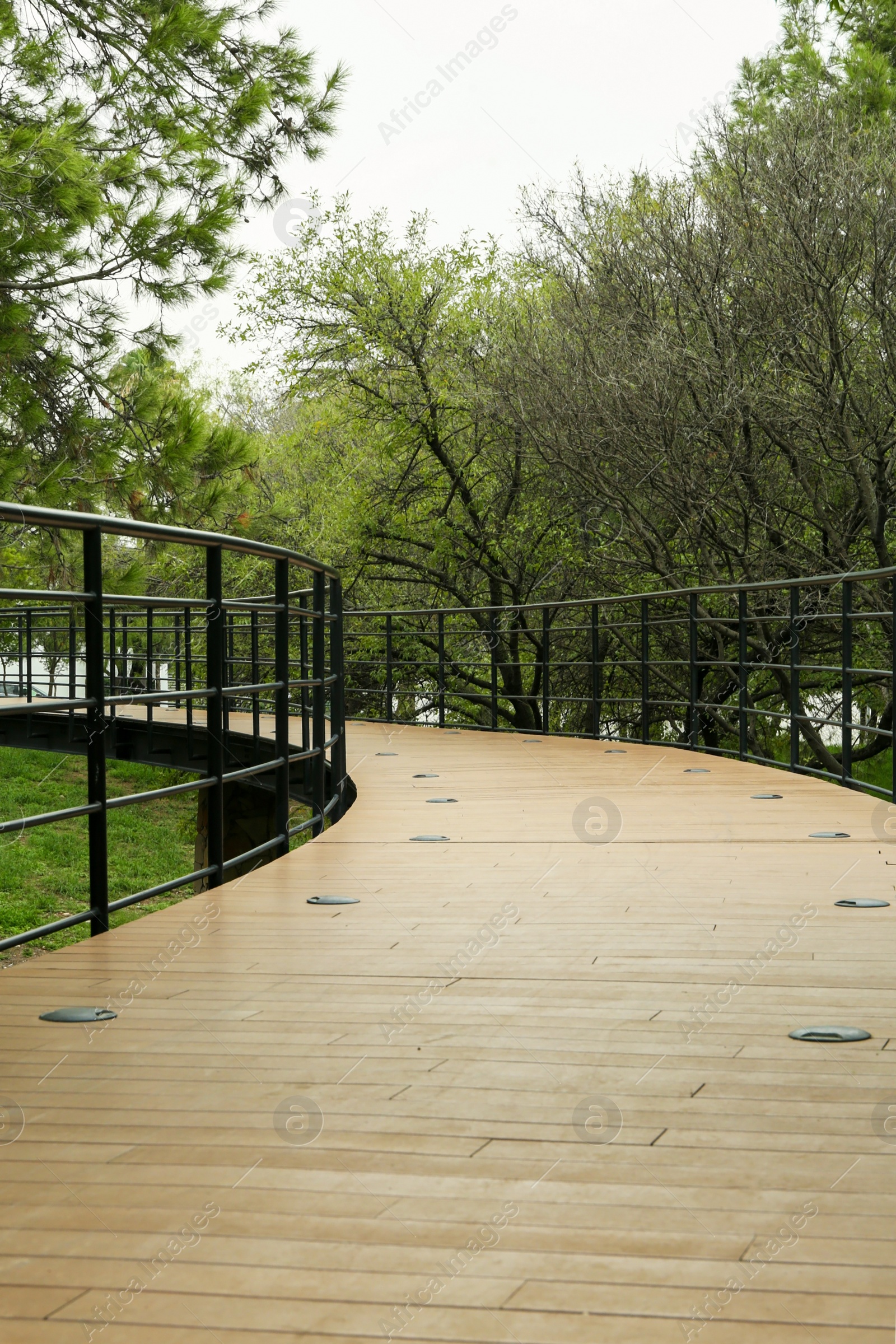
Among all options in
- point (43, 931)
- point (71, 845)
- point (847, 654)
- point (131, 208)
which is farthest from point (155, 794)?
point (71, 845)

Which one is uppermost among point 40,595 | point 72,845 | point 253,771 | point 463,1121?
Answer: point 40,595

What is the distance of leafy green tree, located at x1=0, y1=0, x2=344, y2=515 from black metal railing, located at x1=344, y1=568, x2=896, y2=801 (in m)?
3.10

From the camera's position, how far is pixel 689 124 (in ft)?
36.3

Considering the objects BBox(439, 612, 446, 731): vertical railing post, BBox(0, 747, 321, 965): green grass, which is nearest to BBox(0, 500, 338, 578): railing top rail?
BBox(439, 612, 446, 731): vertical railing post

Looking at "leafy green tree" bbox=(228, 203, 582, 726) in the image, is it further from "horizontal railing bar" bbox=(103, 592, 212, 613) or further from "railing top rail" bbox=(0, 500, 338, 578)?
"railing top rail" bbox=(0, 500, 338, 578)

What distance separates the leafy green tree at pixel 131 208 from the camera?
24.3ft

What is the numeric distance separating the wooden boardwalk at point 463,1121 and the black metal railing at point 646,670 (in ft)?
14.7

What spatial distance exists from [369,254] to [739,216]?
4.98 meters

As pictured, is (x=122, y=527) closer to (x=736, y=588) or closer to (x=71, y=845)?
(x=736, y=588)

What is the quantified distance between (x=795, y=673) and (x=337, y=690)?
2.39 m

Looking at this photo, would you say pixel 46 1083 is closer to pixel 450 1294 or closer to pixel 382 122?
pixel 450 1294

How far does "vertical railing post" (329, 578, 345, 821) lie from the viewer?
242 inches

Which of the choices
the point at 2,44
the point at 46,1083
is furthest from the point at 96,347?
the point at 46,1083

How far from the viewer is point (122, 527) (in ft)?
10.4
